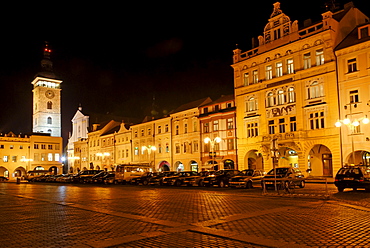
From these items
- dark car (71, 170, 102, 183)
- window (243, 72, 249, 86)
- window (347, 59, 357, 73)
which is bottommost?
dark car (71, 170, 102, 183)

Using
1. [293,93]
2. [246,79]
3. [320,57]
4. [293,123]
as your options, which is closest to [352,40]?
Result: [320,57]

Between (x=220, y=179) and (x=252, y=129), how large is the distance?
596 inches

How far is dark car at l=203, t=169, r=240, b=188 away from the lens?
3102 cm

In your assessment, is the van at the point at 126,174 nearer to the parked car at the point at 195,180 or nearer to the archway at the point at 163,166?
the parked car at the point at 195,180

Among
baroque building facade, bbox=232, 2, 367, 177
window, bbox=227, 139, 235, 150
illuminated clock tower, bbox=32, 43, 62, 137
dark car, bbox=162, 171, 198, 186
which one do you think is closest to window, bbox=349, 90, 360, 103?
baroque building facade, bbox=232, 2, 367, 177

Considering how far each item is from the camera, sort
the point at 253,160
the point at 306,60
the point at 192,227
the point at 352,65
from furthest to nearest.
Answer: the point at 253,160
the point at 306,60
the point at 352,65
the point at 192,227

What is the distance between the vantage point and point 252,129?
146ft

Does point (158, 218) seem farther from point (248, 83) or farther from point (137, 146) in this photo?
point (137, 146)

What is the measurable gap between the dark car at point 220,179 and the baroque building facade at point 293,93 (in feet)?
23.9

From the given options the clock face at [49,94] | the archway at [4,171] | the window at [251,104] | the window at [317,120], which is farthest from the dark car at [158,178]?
the clock face at [49,94]

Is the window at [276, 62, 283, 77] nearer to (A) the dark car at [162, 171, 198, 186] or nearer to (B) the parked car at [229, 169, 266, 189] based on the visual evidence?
(A) the dark car at [162, 171, 198, 186]

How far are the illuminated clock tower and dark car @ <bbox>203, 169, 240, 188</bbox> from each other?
87520 millimetres

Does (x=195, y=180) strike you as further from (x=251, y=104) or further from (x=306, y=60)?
(x=306, y=60)

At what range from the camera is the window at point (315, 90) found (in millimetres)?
37669
